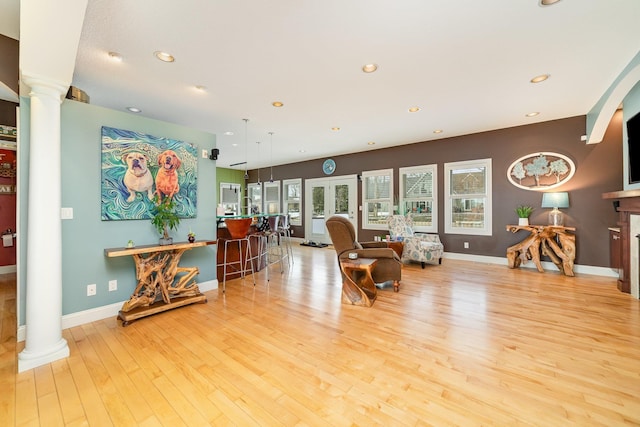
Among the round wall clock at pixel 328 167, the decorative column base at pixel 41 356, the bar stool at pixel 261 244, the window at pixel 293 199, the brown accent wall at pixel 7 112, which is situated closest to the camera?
the decorative column base at pixel 41 356

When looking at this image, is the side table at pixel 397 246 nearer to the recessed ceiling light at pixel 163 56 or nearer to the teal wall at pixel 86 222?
the teal wall at pixel 86 222

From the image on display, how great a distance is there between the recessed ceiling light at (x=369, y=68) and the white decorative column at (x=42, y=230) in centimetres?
280

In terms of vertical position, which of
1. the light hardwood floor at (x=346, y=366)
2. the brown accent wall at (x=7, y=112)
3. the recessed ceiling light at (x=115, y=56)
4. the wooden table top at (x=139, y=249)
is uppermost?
the recessed ceiling light at (x=115, y=56)

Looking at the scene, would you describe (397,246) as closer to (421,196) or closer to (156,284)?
(421,196)

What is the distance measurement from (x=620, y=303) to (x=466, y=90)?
3262mm

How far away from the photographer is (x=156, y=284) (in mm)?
3008

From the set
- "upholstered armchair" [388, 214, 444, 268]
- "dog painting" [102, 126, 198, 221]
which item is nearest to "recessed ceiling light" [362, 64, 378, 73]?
"dog painting" [102, 126, 198, 221]

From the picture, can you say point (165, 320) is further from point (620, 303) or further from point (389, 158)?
point (389, 158)

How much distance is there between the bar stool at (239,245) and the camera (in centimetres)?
377

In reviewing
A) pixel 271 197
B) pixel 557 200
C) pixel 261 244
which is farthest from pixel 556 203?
pixel 271 197

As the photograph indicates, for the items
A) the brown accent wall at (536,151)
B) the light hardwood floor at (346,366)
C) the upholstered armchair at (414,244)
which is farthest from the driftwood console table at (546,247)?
the upholstered armchair at (414,244)

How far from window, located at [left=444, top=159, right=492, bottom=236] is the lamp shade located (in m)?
0.96

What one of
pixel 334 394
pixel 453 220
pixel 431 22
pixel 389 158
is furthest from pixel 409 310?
pixel 389 158

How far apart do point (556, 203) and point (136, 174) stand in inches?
258
